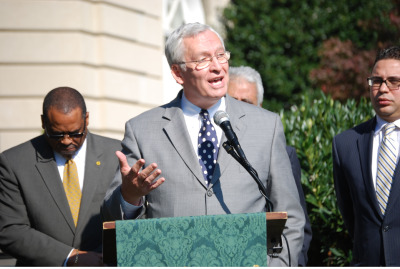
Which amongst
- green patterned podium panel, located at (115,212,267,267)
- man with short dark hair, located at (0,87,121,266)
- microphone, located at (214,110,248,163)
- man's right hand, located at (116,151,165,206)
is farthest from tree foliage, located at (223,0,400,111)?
green patterned podium panel, located at (115,212,267,267)

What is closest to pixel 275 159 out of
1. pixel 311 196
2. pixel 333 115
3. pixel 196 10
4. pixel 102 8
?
pixel 311 196

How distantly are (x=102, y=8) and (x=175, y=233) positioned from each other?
6711 millimetres

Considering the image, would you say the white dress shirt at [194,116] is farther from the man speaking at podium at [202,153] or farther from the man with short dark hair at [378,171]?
the man with short dark hair at [378,171]

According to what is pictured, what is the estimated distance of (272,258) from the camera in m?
2.91

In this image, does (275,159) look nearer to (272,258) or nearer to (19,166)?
(272,258)

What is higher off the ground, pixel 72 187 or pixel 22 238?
pixel 72 187

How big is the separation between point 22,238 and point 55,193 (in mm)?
421

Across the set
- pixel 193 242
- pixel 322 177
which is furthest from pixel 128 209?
pixel 322 177

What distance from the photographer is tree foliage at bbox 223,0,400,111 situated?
48.0 ft

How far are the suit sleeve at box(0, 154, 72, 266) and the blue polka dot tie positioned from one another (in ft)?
4.47

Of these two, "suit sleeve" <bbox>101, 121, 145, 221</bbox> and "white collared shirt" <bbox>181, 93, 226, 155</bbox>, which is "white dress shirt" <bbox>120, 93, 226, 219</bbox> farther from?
"suit sleeve" <bbox>101, 121, 145, 221</bbox>

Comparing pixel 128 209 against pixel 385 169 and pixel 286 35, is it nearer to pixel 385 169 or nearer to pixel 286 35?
pixel 385 169

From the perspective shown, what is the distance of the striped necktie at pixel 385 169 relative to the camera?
3.68 meters

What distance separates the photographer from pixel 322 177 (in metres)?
5.14
